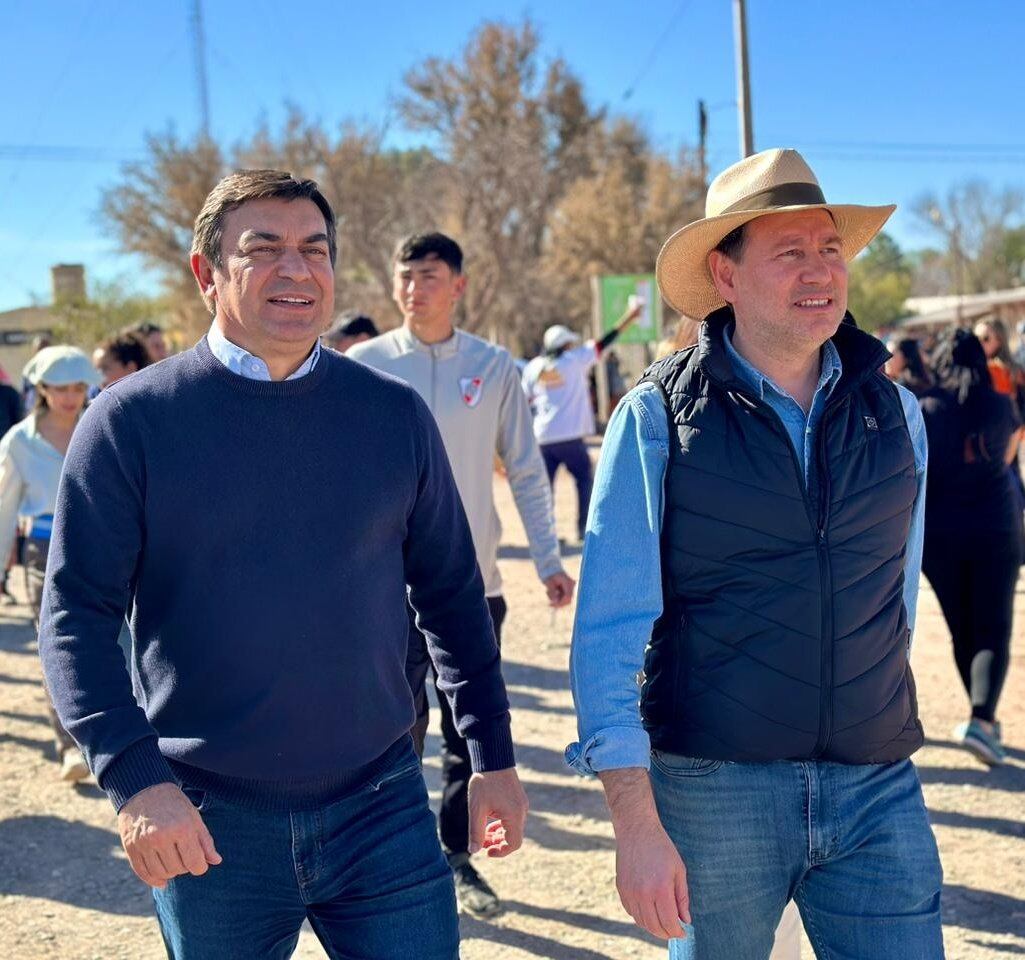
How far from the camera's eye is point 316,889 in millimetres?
A: 2416

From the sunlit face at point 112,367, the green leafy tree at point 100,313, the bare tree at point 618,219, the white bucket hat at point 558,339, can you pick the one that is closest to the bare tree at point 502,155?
the bare tree at point 618,219

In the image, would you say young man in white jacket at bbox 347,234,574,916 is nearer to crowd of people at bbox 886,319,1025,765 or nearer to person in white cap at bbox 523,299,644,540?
crowd of people at bbox 886,319,1025,765

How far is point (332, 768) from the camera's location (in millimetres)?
2396

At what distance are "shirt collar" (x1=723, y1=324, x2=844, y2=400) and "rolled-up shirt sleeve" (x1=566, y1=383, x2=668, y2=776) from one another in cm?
21

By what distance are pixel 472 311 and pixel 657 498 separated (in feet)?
107

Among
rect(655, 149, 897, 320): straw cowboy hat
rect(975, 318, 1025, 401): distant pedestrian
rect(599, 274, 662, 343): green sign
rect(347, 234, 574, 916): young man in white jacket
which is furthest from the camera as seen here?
rect(599, 274, 662, 343): green sign

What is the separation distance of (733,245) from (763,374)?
32cm

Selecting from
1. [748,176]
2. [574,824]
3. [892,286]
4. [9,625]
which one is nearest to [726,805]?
[748,176]

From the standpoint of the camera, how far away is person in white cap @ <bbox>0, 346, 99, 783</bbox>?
6.15m

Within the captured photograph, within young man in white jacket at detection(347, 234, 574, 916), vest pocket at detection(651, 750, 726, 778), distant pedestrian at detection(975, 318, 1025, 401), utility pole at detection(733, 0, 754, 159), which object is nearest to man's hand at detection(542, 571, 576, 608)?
young man in white jacket at detection(347, 234, 574, 916)

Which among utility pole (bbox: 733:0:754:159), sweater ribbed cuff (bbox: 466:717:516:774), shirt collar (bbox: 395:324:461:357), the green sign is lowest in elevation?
sweater ribbed cuff (bbox: 466:717:516:774)

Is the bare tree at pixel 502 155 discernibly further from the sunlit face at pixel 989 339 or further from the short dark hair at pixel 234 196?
the short dark hair at pixel 234 196

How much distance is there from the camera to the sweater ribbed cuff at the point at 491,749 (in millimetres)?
2672

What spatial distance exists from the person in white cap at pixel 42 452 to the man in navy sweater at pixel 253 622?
395 centimetres
